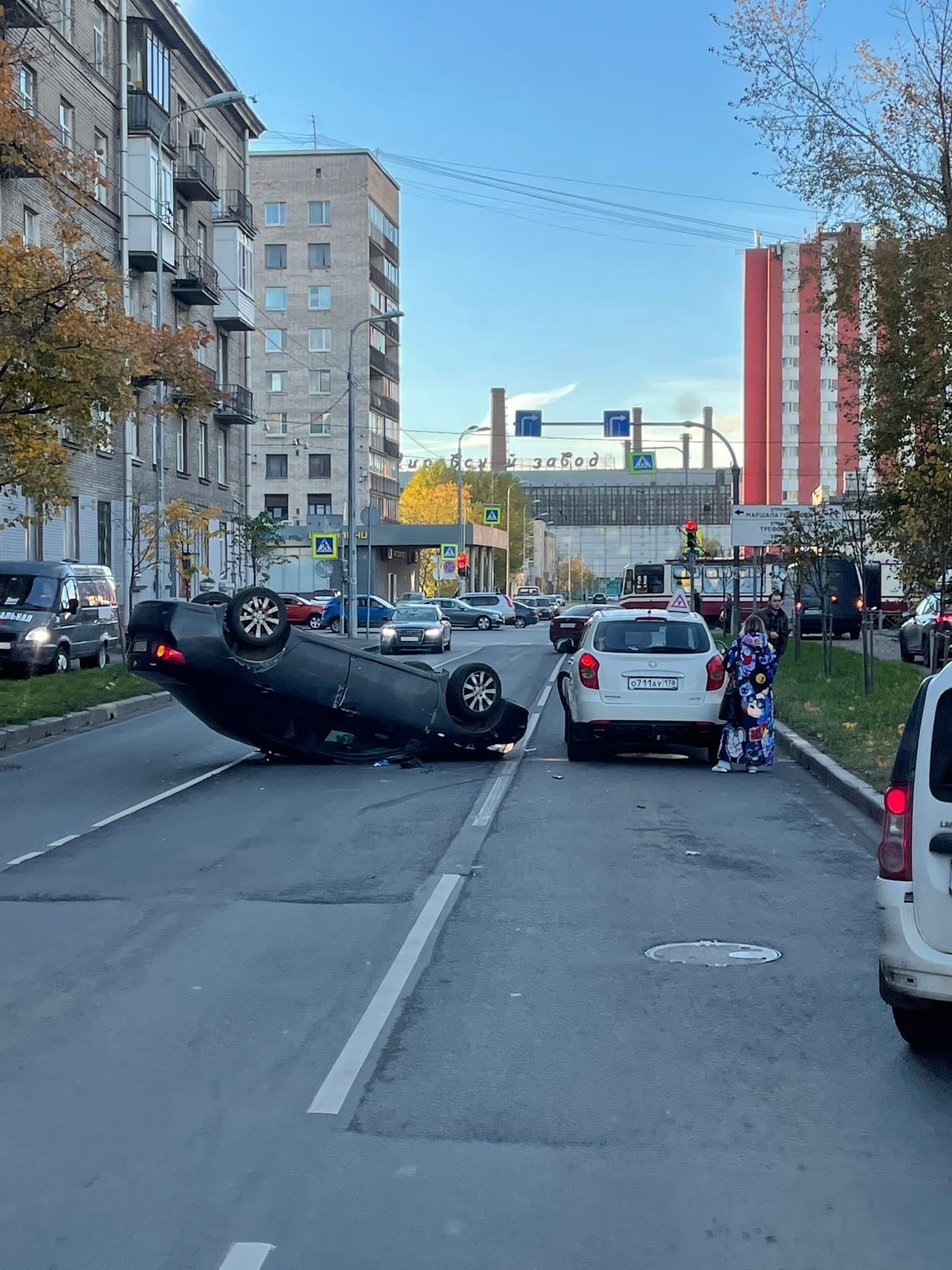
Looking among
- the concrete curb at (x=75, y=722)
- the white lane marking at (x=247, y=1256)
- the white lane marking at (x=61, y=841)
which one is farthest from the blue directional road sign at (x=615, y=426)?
the white lane marking at (x=247, y=1256)

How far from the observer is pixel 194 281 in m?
42.8

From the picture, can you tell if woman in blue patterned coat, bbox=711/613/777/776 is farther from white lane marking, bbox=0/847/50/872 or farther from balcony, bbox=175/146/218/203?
balcony, bbox=175/146/218/203

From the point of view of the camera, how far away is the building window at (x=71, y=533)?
3544 centimetres

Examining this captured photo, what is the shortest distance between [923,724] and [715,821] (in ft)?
20.0

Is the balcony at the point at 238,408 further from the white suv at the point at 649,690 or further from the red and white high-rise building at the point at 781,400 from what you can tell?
the red and white high-rise building at the point at 781,400

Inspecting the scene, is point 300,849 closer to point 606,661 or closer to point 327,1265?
point 606,661

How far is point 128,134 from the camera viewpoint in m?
38.3

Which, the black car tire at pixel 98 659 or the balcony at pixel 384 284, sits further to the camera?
the balcony at pixel 384 284

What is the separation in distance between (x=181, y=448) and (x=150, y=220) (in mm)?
8132

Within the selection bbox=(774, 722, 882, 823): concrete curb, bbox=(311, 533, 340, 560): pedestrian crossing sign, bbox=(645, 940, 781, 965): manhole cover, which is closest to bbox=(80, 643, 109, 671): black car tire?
bbox=(311, 533, 340, 560): pedestrian crossing sign

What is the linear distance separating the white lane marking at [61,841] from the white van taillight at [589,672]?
5740 mm

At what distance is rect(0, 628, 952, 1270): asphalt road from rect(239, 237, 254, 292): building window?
40123 millimetres

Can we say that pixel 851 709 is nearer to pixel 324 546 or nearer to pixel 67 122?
pixel 324 546

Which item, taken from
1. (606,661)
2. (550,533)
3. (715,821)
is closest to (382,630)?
(606,661)
